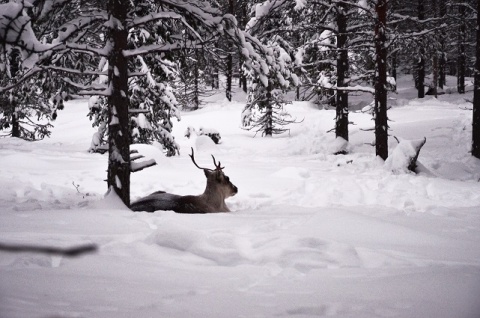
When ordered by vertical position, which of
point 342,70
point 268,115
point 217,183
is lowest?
point 217,183

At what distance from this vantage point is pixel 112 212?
5.12 meters

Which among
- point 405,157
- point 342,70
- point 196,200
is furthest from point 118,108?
point 342,70

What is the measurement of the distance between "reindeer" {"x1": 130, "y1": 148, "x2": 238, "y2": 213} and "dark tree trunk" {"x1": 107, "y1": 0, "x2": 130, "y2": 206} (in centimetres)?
46

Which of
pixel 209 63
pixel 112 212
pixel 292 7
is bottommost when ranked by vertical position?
pixel 112 212

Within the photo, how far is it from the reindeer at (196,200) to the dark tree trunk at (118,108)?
1.50 ft

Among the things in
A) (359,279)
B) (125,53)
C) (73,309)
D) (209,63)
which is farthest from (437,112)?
(73,309)

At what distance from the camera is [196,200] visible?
6.64 metres

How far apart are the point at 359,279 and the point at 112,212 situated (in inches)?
134

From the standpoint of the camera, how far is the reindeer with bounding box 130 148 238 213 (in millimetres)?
6281

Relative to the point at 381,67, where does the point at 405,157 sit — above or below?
below

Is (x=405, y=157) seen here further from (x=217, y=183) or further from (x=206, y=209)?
(x=206, y=209)

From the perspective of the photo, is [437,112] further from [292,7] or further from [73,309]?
[73,309]

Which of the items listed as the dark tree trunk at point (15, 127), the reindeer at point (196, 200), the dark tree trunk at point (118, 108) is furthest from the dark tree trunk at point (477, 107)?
the dark tree trunk at point (15, 127)

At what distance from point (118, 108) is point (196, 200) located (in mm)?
1994
